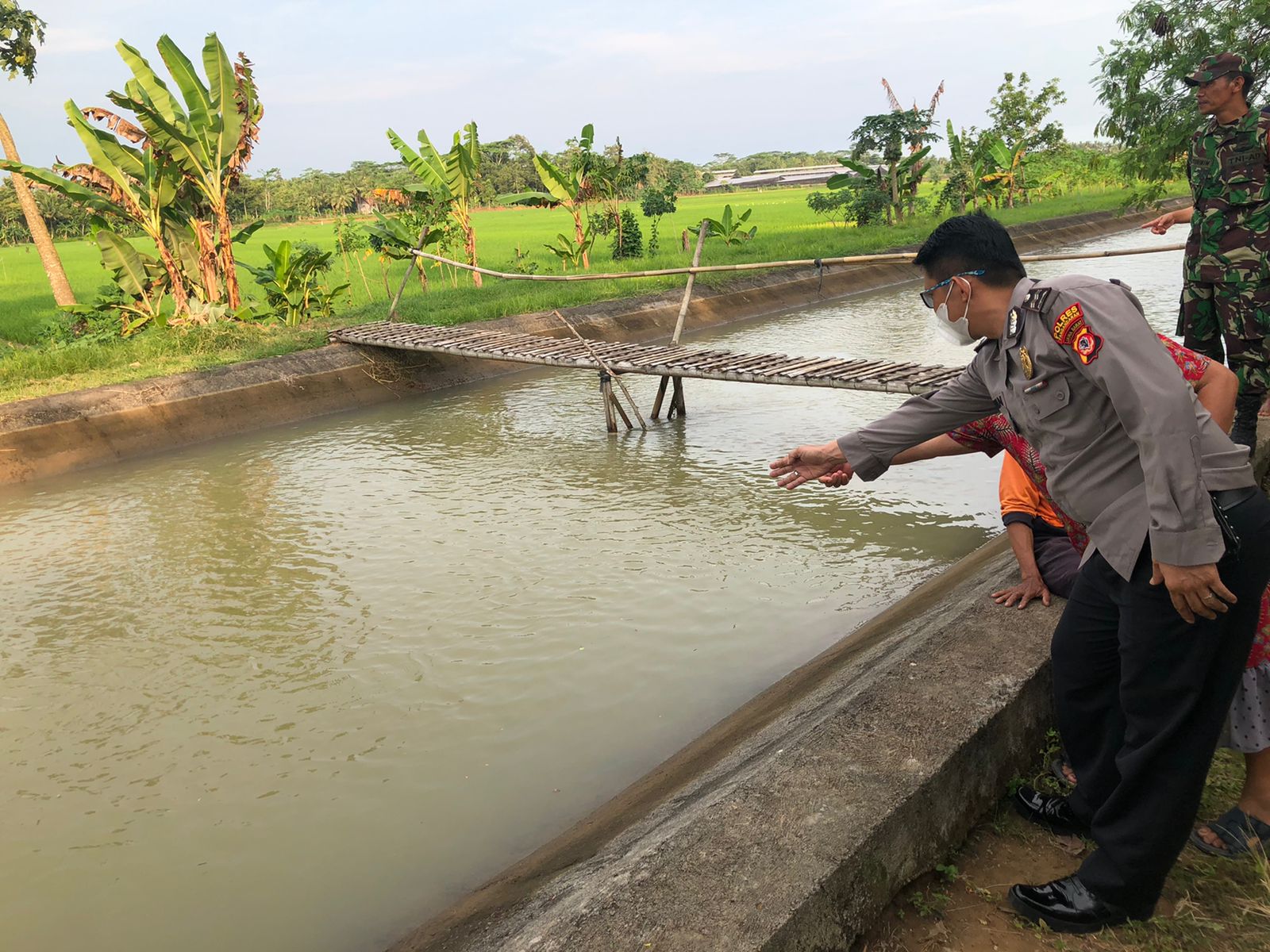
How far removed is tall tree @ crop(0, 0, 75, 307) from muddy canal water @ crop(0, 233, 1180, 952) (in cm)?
625

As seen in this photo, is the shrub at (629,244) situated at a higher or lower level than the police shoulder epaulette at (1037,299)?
lower

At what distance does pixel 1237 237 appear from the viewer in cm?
355

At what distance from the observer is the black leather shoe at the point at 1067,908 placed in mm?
1693

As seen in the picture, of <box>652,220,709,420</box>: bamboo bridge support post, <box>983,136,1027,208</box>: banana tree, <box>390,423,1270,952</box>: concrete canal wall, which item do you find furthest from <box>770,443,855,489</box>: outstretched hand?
<box>983,136,1027,208</box>: banana tree

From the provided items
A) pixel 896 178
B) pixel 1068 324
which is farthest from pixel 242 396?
pixel 896 178

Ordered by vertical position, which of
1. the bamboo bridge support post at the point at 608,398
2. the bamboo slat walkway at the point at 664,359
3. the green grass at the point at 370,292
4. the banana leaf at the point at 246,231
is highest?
the banana leaf at the point at 246,231

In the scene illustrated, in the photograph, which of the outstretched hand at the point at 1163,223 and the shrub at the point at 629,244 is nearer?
the outstretched hand at the point at 1163,223

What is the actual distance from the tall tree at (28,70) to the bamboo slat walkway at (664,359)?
5040 millimetres

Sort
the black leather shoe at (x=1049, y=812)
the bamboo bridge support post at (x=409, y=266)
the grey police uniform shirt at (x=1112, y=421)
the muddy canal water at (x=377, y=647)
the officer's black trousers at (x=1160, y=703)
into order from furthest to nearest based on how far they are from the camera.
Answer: the bamboo bridge support post at (x=409, y=266), the muddy canal water at (x=377, y=647), the black leather shoe at (x=1049, y=812), the officer's black trousers at (x=1160, y=703), the grey police uniform shirt at (x=1112, y=421)

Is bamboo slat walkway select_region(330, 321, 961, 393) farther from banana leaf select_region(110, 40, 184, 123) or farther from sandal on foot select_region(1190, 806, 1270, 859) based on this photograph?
sandal on foot select_region(1190, 806, 1270, 859)

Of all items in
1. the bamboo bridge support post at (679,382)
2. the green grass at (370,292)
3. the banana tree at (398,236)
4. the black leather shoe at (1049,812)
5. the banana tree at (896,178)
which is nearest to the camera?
the black leather shoe at (1049,812)

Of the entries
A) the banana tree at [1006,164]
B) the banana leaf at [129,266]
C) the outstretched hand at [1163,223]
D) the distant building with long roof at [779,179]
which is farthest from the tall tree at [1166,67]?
the distant building with long roof at [779,179]

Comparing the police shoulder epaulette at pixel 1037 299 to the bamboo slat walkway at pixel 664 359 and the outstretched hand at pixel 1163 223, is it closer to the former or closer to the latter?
the outstretched hand at pixel 1163 223

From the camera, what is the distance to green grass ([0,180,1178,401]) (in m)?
8.95
